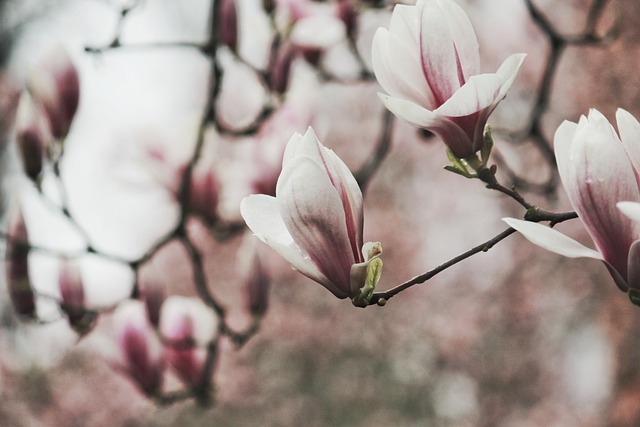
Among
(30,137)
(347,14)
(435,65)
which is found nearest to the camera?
(435,65)

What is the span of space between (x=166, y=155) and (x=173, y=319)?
273 mm

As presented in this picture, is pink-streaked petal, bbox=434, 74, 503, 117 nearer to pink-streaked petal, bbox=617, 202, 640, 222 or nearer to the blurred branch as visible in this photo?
pink-streaked petal, bbox=617, 202, 640, 222

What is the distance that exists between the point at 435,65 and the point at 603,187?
12 centimetres

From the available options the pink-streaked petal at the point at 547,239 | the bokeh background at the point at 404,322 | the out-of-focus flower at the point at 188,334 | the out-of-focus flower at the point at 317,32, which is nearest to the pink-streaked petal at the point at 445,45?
the pink-streaked petal at the point at 547,239

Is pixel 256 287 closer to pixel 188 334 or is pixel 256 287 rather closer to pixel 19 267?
pixel 188 334

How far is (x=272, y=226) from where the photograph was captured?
1.52 ft

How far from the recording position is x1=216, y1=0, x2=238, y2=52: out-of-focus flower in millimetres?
1117

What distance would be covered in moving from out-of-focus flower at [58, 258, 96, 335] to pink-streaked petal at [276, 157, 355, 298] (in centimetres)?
58

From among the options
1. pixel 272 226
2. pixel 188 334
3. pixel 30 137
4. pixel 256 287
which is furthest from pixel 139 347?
pixel 272 226

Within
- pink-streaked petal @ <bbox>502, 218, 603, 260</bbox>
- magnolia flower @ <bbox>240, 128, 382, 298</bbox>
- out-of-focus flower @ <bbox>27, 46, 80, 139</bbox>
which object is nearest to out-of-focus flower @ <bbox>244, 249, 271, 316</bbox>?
out-of-focus flower @ <bbox>27, 46, 80, 139</bbox>

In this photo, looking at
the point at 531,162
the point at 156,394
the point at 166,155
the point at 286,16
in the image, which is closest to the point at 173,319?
the point at 156,394

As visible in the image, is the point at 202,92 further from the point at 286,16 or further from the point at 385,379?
the point at 286,16

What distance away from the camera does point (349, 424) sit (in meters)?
4.92

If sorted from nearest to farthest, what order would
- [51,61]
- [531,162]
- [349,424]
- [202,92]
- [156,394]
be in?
[51,61] → [156,394] → [531,162] → [349,424] → [202,92]
